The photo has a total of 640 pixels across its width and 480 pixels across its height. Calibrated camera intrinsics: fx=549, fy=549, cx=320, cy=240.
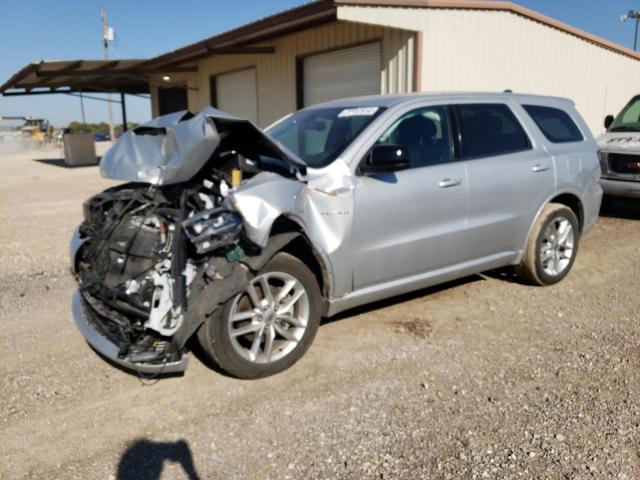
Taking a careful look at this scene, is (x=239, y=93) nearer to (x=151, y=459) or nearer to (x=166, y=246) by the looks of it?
(x=166, y=246)

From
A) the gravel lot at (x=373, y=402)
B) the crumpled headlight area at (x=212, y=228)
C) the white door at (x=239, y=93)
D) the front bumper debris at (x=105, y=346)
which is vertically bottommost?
the gravel lot at (x=373, y=402)

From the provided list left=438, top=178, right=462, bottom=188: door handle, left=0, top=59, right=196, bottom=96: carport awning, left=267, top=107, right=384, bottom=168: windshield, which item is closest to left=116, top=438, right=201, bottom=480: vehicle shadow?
left=267, top=107, right=384, bottom=168: windshield

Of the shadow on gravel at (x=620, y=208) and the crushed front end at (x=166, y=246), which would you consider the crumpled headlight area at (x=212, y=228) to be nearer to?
the crushed front end at (x=166, y=246)

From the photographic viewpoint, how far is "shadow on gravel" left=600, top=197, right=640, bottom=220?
9406 mm

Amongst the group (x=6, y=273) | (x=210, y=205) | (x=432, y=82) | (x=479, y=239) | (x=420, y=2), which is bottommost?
(x=6, y=273)

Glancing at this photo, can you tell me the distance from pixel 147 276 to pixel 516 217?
10.8 feet

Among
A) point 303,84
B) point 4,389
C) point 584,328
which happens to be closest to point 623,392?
point 584,328

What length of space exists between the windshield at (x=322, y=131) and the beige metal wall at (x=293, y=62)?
5616 mm

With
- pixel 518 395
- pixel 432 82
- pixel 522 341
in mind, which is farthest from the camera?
pixel 432 82

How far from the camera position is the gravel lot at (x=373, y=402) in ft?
9.14

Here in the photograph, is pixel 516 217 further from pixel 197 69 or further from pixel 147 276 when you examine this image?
pixel 197 69

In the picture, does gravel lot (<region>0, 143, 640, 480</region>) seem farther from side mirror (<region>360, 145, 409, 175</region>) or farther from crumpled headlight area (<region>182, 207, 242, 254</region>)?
side mirror (<region>360, 145, 409, 175</region>)

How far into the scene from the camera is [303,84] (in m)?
12.5

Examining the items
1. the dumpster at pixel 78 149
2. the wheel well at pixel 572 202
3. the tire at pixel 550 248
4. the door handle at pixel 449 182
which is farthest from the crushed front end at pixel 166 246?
the dumpster at pixel 78 149
